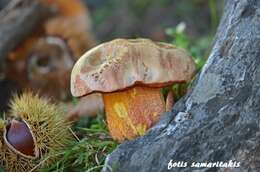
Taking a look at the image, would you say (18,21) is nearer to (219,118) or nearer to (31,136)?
(31,136)

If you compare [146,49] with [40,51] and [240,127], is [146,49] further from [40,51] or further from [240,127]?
[40,51]

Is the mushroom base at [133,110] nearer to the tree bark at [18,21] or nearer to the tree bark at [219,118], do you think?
the tree bark at [219,118]

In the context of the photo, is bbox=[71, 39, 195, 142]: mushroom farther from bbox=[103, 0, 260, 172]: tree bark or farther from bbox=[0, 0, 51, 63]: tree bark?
bbox=[0, 0, 51, 63]: tree bark

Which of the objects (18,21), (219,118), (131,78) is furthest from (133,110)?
(18,21)

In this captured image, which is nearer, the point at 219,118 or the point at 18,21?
the point at 219,118

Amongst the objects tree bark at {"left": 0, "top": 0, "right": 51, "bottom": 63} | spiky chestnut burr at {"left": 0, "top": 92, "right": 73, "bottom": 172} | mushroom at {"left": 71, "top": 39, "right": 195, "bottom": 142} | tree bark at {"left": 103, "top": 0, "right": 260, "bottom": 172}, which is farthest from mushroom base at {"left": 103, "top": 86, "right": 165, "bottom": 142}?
tree bark at {"left": 0, "top": 0, "right": 51, "bottom": 63}

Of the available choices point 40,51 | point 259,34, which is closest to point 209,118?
point 259,34

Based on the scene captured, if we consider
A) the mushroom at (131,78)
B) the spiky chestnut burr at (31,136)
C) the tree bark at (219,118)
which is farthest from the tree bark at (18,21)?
the tree bark at (219,118)
